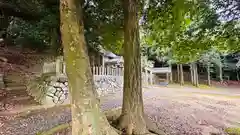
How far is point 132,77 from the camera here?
498 cm

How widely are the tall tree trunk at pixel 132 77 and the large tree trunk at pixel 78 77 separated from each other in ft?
3.58

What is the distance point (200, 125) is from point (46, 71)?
6.34 metres

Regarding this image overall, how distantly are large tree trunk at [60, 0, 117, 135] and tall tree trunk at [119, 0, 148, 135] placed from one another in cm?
109

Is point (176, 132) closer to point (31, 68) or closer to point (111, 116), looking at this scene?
point (111, 116)

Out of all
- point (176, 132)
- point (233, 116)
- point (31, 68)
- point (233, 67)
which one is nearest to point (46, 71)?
point (31, 68)

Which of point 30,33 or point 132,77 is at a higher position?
point 30,33

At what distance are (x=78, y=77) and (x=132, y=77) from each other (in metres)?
1.48

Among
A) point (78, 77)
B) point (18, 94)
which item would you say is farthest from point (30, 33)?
point (78, 77)

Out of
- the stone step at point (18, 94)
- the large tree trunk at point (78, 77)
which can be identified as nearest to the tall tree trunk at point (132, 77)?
the large tree trunk at point (78, 77)

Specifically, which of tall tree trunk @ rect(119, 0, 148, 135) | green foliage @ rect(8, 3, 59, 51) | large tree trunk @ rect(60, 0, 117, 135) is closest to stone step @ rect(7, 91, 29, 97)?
green foliage @ rect(8, 3, 59, 51)

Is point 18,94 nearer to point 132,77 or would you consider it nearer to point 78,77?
point 132,77

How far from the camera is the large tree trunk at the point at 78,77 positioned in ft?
12.5

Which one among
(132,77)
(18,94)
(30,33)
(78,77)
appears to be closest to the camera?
(78,77)

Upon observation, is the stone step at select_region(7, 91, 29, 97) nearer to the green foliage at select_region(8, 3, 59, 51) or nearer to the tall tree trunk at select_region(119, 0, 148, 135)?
the green foliage at select_region(8, 3, 59, 51)
